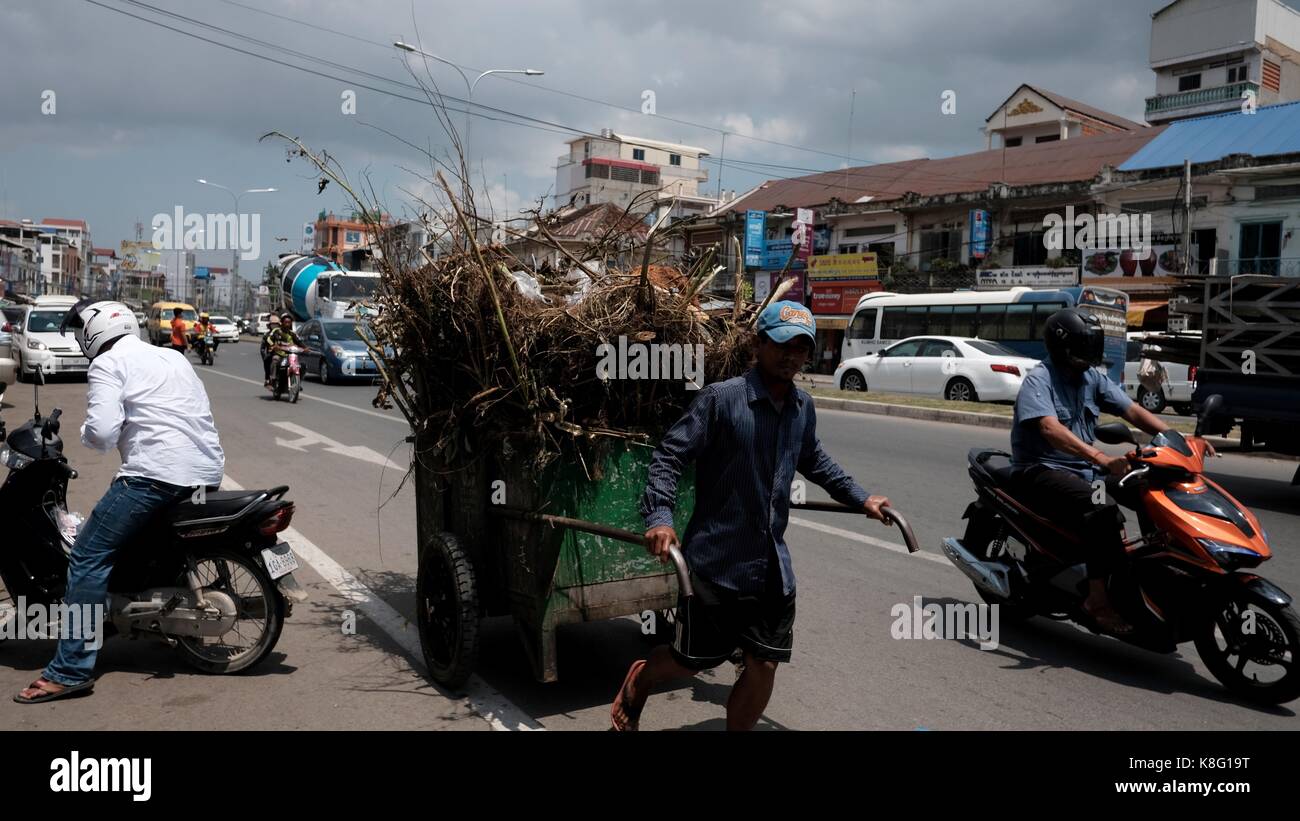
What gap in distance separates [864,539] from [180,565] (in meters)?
4.70

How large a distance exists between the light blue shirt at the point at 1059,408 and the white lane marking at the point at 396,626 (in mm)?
2795

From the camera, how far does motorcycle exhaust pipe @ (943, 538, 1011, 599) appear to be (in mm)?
4969

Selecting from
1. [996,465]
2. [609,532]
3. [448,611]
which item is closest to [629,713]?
[609,532]

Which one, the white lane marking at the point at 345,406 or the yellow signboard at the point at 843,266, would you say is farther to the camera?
the yellow signboard at the point at 843,266

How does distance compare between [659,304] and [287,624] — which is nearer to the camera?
[659,304]

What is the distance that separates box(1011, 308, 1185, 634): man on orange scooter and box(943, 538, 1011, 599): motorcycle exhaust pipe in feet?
1.33

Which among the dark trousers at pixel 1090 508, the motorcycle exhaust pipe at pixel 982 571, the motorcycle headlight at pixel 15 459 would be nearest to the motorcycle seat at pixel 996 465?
the dark trousers at pixel 1090 508

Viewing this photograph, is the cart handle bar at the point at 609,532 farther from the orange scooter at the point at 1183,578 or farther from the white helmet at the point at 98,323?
the orange scooter at the point at 1183,578

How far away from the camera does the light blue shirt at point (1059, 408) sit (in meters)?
4.73

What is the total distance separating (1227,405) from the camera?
28.7 feet

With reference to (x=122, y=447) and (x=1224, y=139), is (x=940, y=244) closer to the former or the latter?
(x=1224, y=139)
